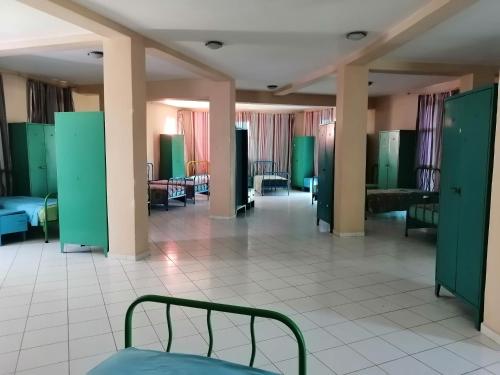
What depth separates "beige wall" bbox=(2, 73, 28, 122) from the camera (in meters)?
6.17

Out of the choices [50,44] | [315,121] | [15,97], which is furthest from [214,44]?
[315,121]

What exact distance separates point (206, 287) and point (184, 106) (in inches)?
316

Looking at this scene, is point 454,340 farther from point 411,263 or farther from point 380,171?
point 380,171

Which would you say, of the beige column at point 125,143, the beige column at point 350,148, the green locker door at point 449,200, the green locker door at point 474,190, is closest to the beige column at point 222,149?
the beige column at point 350,148

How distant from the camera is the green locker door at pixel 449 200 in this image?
3086 millimetres

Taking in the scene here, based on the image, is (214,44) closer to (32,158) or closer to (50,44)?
(50,44)

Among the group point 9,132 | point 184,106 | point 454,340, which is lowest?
point 454,340

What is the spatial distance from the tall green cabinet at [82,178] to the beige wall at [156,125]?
491cm

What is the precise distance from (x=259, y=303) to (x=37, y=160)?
485 centimetres

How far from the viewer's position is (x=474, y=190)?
2.83 m

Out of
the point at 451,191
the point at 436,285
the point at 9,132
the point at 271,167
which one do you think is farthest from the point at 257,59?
the point at 271,167

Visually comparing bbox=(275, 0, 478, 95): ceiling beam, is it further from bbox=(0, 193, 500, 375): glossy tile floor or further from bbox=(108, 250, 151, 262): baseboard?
bbox=(108, 250, 151, 262): baseboard

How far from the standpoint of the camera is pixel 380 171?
8.55 m

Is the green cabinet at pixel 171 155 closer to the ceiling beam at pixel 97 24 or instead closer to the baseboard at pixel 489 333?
the ceiling beam at pixel 97 24
